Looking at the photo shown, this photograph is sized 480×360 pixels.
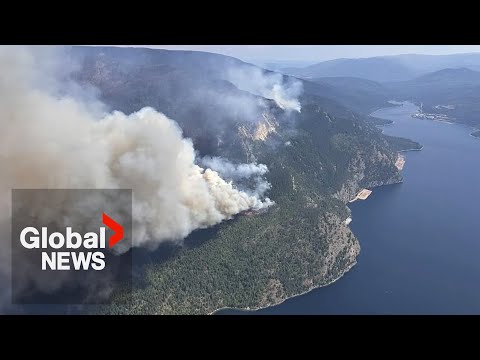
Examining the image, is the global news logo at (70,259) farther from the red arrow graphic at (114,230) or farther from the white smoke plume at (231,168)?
the white smoke plume at (231,168)

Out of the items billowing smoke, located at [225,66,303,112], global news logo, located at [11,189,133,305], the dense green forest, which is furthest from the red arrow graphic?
billowing smoke, located at [225,66,303,112]

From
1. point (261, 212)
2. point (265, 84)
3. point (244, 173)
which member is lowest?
point (261, 212)

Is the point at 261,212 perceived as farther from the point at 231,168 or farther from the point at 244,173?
the point at 231,168

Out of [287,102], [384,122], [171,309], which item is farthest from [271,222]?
[384,122]

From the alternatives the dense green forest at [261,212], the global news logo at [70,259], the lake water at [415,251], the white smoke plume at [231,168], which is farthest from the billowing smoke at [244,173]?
the global news logo at [70,259]

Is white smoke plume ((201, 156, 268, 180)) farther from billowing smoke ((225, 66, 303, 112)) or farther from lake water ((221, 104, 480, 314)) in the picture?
billowing smoke ((225, 66, 303, 112))

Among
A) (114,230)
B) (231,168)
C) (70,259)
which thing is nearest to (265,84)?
(231,168)
